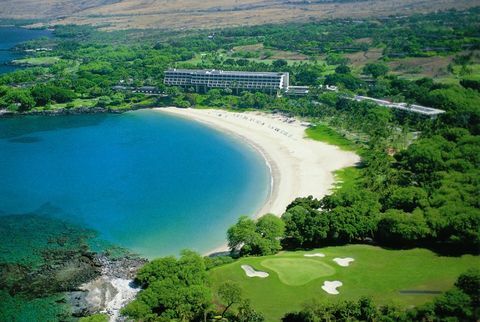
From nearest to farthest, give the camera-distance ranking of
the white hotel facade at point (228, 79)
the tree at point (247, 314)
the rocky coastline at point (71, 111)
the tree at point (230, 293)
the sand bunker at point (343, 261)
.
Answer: the tree at point (247, 314)
the tree at point (230, 293)
the sand bunker at point (343, 261)
the rocky coastline at point (71, 111)
the white hotel facade at point (228, 79)

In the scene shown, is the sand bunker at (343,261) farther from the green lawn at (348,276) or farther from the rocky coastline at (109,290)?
the rocky coastline at (109,290)

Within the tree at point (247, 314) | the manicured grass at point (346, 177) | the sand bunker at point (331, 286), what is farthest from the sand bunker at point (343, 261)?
the manicured grass at point (346, 177)

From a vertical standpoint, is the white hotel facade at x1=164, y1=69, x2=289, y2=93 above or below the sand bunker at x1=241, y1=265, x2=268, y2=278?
above

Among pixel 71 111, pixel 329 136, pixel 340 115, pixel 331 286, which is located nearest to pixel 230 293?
pixel 331 286

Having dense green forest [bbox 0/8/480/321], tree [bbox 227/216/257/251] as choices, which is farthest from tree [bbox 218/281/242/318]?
tree [bbox 227/216/257/251]

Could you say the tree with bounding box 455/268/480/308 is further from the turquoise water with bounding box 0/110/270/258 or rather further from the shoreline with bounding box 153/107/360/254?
the turquoise water with bounding box 0/110/270/258

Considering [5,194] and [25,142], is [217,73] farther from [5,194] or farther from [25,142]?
[5,194]
